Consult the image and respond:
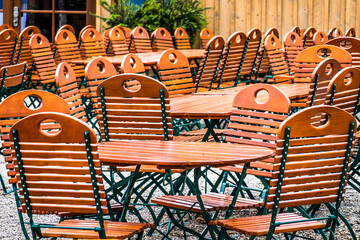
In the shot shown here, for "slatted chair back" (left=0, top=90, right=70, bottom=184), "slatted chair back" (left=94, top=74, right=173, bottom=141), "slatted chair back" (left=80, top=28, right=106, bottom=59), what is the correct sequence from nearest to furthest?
"slatted chair back" (left=0, top=90, right=70, bottom=184), "slatted chair back" (left=94, top=74, right=173, bottom=141), "slatted chair back" (left=80, top=28, right=106, bottom=59)

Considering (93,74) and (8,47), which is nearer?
(93,74)

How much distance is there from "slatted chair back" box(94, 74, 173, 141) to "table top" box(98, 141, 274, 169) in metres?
0.53

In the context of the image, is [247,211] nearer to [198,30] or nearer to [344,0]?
[198,30]

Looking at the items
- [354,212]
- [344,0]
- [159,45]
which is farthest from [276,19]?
[354,212]

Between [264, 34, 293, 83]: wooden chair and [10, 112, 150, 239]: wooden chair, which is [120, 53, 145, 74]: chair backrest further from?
[10, 112, 150, 239]: wooden chair

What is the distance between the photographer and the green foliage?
11.3 m

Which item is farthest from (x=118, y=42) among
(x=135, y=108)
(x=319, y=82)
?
(x=135, y=108)

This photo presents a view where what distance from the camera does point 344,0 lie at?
41.4 ft

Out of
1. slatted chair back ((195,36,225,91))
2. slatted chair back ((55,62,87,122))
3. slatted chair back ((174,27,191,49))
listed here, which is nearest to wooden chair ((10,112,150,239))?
slatted chair back ((55,62,87,122))

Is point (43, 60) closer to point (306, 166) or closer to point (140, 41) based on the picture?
point (140, 41)

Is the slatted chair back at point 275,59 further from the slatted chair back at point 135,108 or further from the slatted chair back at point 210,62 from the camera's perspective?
the slatted chair back at point 135,108

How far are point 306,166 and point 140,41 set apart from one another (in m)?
6.57

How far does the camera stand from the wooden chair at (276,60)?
7.05m

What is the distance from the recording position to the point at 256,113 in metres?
3.69
